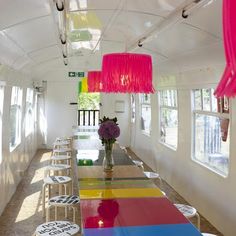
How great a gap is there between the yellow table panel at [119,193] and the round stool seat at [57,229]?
271 mm

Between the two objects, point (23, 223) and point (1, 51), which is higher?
point (1, 51)

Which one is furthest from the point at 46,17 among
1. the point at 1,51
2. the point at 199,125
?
the point at 199,125

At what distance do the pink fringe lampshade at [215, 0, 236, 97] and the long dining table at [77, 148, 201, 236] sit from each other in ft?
5.82

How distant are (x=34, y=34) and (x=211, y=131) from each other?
9.35 ft

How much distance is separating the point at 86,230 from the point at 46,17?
2607mm

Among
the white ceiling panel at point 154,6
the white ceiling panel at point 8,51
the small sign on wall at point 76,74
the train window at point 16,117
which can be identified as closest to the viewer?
the white ceiling panel at point 154,6

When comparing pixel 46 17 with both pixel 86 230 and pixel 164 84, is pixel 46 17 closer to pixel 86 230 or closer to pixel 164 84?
pixel 86 230

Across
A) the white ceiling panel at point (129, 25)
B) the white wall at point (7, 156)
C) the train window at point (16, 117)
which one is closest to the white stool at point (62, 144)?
the train window at point (16, 117)

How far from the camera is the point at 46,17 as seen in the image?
3.88 metres

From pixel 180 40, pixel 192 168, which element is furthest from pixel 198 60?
pixel 192 168

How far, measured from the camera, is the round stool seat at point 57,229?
2671 millimetres

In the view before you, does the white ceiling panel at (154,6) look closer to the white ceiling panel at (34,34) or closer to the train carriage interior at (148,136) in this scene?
the train carriage interior at (148,136)

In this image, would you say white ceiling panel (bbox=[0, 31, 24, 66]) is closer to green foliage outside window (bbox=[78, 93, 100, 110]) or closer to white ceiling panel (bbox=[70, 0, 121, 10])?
white ceiling panel (bbox=[70, 0, 121, 10])

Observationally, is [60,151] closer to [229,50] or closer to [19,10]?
[19,10]
